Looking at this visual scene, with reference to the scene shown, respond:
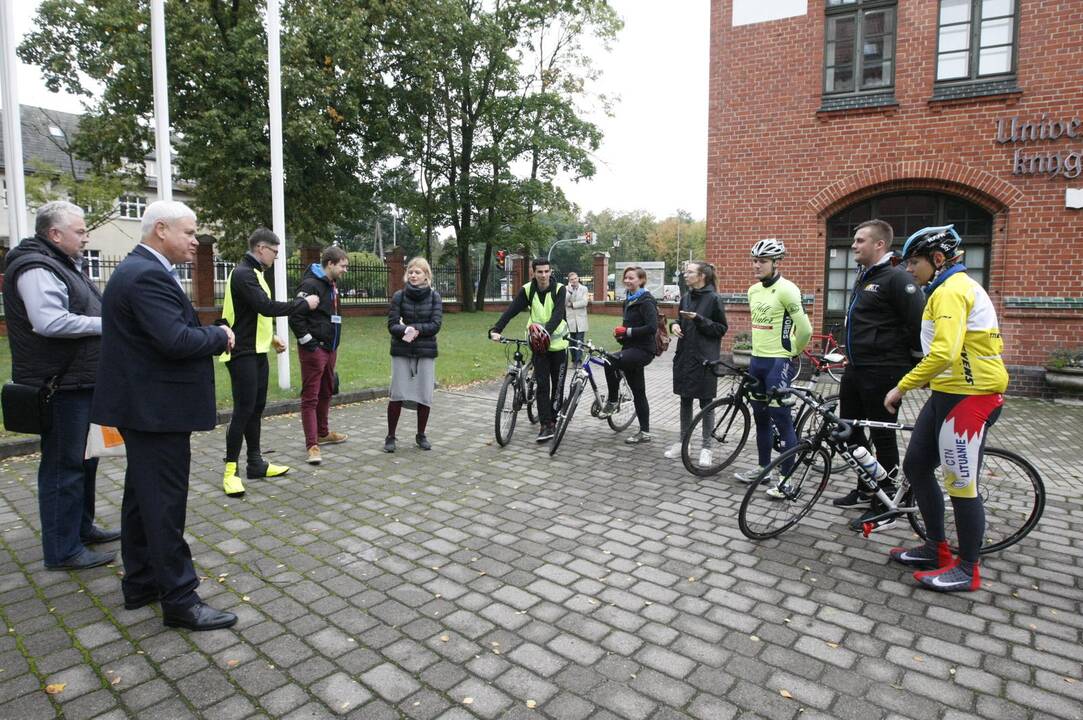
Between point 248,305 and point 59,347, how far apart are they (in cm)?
170

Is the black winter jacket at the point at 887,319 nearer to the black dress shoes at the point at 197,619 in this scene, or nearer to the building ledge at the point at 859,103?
the black dress shoes at the point at 197,619

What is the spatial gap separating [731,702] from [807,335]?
3.69m

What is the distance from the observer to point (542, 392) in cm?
734

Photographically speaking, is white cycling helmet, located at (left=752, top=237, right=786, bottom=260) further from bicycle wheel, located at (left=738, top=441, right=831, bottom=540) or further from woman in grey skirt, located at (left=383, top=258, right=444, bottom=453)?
woman in grey skirt, located at (left=383, top=258, right=444, bottom=453)

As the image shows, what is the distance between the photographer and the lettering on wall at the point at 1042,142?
400 inches

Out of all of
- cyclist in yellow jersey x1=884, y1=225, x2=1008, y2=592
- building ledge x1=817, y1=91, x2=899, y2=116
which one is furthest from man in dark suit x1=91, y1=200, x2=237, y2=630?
building ledge x1=817, y1=91, x2=899, y2=116

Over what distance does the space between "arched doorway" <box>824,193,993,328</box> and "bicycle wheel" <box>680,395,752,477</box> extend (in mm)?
5775

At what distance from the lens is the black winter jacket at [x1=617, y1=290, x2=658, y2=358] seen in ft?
23.2

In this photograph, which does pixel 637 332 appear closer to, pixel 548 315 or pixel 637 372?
pixel 637 372

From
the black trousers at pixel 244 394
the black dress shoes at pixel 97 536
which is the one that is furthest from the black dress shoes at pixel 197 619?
the black trousers at pixel 244 394

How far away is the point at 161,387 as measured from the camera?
3180 mm

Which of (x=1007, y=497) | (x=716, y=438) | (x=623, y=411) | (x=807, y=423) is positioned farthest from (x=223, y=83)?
(x=1007, y=497)

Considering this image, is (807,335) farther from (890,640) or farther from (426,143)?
(426,143)

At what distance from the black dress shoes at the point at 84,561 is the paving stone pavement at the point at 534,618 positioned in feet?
0.20
